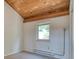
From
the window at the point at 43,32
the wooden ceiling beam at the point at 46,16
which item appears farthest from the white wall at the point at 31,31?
the window at the point at 43,32

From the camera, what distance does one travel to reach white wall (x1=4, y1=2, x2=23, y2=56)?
18.1 feet

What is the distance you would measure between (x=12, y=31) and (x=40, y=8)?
2271 mm

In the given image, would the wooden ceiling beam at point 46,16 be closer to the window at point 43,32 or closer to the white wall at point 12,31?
the window at point 43,32

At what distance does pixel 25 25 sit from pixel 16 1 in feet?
6.62

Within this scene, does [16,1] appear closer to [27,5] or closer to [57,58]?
[27,5]

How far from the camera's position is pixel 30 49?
6.32 m

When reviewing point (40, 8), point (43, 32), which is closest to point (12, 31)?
point (43, 32)

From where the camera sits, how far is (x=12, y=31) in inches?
233

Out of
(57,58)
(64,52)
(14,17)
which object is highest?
(14,17)

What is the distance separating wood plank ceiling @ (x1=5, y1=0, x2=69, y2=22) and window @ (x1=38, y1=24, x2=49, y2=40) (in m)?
0.53

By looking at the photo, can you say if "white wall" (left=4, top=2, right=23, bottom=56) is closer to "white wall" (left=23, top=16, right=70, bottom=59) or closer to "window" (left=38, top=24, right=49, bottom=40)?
"white wall" (left=23, top=16, right=70, bottom=59)

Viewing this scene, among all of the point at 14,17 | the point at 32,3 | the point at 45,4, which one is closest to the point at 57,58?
the point at 45,4

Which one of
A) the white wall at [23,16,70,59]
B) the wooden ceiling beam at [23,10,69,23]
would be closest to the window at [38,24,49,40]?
the white wall at [23,16,70,59]
